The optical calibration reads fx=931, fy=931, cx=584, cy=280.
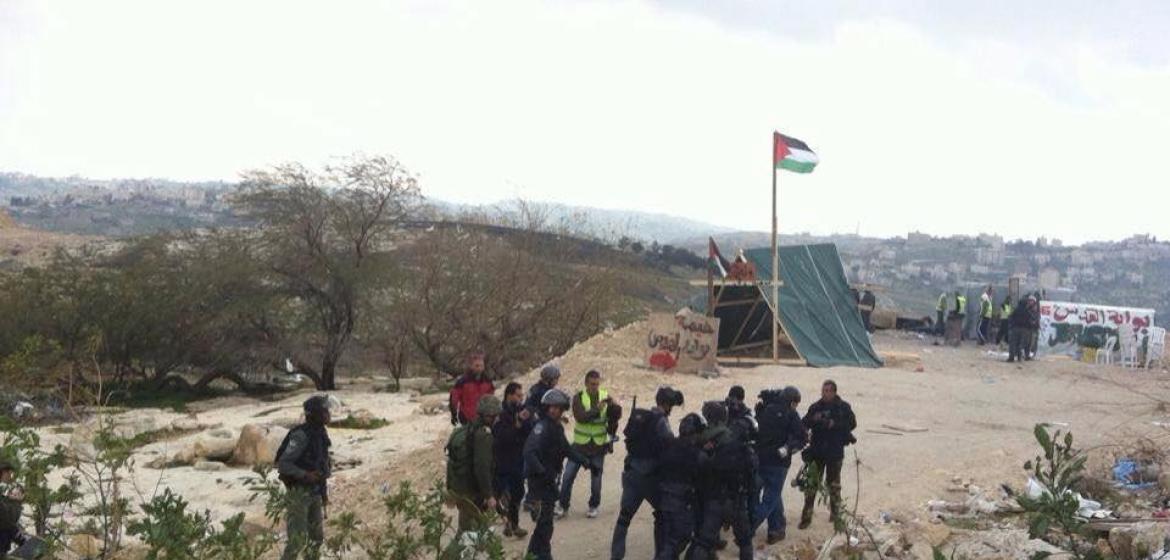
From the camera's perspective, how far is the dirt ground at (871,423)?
366 inches

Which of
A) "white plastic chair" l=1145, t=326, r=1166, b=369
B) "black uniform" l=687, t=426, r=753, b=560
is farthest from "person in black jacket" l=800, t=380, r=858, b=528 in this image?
"white plastic chair" l=1145, t=326, r=1166, b=369

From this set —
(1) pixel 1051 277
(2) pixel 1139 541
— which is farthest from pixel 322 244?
(1) pixel 1051 277

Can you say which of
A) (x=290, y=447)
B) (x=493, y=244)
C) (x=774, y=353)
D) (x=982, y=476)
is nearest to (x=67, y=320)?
(x=493, y=244)

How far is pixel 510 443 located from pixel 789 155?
44.2 ft

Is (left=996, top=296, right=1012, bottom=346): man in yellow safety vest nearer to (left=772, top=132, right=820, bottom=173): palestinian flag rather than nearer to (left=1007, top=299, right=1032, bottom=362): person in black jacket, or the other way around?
(left=1007, top=299, right=1032, bottom=362): person in black jacket

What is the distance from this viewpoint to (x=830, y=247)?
2180 centimetres

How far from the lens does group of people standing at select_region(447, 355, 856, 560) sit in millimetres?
6375

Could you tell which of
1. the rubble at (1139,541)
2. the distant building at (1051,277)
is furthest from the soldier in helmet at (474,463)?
the distant building at (1051,277)

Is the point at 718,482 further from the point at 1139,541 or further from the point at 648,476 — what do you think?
the point at 1139,541

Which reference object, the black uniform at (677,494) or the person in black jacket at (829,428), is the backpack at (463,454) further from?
the person in black jacket at (829,428)

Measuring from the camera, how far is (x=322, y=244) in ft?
86.0

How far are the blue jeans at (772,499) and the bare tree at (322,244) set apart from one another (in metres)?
19.4

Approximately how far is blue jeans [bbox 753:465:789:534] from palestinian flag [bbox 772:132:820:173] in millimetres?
12510

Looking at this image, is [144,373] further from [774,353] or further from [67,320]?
[774,353]
